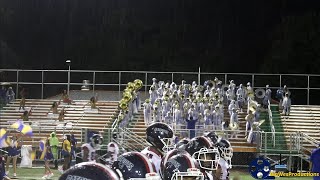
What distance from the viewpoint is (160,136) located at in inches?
312

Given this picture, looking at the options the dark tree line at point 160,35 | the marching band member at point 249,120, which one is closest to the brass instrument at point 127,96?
the marching band member at point 249,120

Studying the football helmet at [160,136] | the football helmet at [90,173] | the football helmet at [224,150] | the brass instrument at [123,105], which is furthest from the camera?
the brass instrument at [123,105]

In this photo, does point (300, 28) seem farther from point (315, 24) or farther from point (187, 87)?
point (187, 87)

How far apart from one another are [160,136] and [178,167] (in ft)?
7.46

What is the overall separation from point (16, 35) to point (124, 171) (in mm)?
26978

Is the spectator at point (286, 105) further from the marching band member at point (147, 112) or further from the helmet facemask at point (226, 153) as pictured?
the helmet facemask at point (226, 153)

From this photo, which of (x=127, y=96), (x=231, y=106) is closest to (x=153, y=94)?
(x=127, y=96)

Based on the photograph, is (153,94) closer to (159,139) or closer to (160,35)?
(160,35)

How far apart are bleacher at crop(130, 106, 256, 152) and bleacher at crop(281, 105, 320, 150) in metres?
1.49

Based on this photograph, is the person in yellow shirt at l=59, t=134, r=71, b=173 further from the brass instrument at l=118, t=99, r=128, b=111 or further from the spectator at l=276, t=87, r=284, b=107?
the spectator at l=276, t=87, r=284, b=107

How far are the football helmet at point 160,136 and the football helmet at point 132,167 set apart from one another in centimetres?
231

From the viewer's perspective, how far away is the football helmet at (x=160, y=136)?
783 centimetres

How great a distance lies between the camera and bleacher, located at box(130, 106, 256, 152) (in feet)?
61.7

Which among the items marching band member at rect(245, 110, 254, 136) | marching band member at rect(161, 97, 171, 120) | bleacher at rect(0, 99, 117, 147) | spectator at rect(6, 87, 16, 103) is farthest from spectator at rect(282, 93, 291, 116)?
spectator at rect(6, 87, 16, 103)
